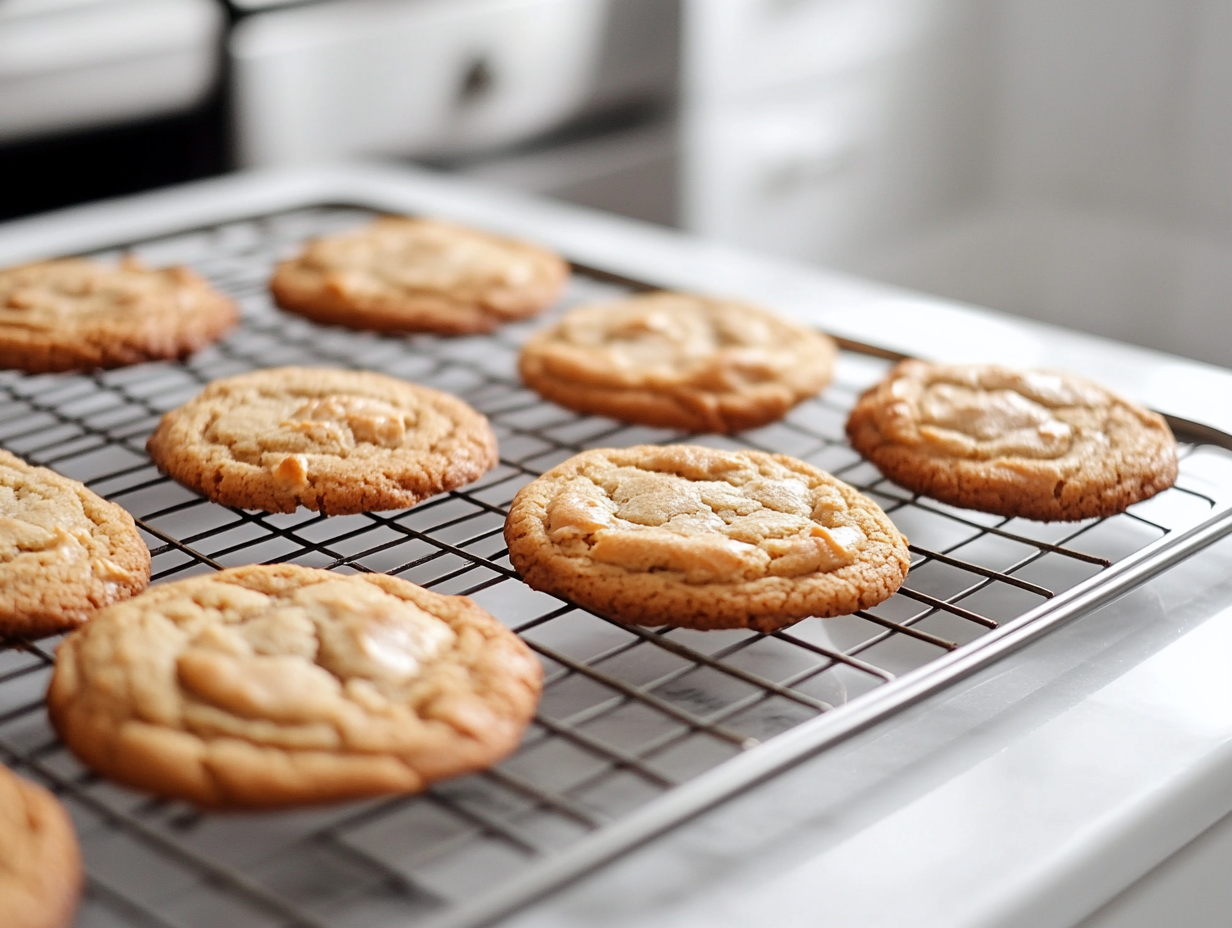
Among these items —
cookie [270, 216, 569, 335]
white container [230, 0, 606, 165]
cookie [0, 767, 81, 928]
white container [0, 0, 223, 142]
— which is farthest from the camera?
white container [230, 0, 606, 165]

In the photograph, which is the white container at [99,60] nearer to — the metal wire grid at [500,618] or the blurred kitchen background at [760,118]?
the blurred kitchen background at [760,118]

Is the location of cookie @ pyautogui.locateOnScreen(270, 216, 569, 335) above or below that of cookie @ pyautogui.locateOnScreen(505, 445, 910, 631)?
above

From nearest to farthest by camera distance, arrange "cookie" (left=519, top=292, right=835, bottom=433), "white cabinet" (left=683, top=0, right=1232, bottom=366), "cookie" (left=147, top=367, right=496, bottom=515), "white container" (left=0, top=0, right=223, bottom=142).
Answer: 1. "cookie" (left=147, top=367, right=496, bottom=515)
2. "cookie" (left=519, top=292, right=835, bottom=433)
3. "white container" (left=0, top=0, right=223, bottom=142)
4. "white cabinet" (left=683, top=0, right=1232, bottom=366)

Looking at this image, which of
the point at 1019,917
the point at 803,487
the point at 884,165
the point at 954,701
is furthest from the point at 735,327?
the point at 884,165

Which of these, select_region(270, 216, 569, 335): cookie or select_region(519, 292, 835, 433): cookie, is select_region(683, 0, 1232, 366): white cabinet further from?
select_region(519, 292, 835, 433): cookie

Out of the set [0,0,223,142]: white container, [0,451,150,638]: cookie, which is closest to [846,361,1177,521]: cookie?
[0,451,150,638]: cookie

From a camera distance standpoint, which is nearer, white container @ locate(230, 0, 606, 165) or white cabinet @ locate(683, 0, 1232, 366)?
white container @ locate(230, 0, 606, 165)

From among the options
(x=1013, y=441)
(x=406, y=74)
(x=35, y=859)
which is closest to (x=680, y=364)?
(x=1013, y=441)
